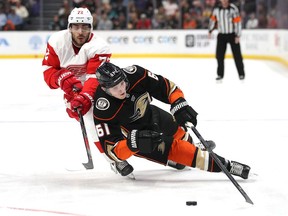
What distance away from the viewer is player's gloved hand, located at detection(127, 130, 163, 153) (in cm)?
337

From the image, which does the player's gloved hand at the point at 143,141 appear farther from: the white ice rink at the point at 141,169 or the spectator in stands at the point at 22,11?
the spectator in stands at the point at 22,11

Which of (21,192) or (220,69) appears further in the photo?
(220,69)

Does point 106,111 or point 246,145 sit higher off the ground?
point 106,111

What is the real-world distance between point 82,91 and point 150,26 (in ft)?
34.3

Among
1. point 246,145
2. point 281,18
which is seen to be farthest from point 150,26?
point 246,145

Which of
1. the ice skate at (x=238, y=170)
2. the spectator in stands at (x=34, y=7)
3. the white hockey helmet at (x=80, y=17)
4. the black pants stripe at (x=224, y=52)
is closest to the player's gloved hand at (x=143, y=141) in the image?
the ice skate at (x=238, y=170)

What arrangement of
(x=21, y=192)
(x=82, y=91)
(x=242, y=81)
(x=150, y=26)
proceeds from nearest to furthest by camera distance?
(x=21, y=192), (x=82, y=91), (x=242, y=81), (x=150, y=26)

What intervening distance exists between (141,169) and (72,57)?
2.75ft

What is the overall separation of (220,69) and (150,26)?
4814 mm

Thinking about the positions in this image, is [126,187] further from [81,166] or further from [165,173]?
[81,166]

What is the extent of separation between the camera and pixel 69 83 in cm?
414

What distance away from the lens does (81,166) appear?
4.25 meters

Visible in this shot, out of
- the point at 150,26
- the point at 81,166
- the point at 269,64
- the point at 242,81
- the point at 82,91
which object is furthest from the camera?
the point at 150,26

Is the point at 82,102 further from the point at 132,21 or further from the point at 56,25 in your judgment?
the point at 56,25
